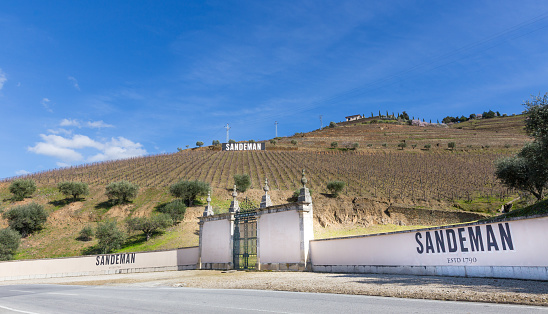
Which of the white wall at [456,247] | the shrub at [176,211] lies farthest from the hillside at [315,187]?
the white wall at [456,247]

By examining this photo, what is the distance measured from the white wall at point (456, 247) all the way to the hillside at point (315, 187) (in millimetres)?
19702

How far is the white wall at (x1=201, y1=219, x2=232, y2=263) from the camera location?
22.3 meters

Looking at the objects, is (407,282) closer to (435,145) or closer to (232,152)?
(232,152)

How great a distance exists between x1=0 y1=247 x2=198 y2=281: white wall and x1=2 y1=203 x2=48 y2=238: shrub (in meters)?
15.2

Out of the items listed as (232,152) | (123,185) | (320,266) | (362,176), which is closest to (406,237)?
(320,266)

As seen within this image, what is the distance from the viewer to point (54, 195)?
50.8m

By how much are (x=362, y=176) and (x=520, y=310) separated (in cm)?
5417

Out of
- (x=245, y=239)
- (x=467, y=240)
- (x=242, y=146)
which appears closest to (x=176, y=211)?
(x=245, y=239)

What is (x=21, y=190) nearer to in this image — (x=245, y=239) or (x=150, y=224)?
(x=150, y=224)

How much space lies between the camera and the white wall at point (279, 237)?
18.1 meters

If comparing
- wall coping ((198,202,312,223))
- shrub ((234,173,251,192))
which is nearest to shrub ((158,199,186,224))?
shrub ((234,173,251,192))

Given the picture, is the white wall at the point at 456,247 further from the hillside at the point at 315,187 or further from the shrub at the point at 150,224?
the shrub at the point at 150,224

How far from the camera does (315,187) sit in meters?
53.4

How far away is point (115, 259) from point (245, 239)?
12.6 metres
